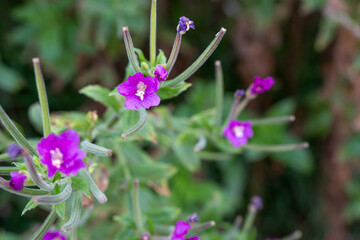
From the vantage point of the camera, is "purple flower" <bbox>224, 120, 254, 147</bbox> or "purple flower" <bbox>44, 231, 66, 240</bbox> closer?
"purple flower" <bbox>44, 231, 66, 240</bbox>

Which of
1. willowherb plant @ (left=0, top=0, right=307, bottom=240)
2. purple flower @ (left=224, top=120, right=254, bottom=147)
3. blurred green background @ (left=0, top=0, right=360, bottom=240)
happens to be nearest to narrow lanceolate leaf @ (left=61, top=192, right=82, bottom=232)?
willowherb plant @ (left=0, top=0, right=307, bottom=240)

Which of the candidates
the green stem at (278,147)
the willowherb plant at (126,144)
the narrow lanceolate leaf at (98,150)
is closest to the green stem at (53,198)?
the willowherb plant at (126,144)

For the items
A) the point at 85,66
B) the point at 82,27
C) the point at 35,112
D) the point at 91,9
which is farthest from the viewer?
the point at 85,66

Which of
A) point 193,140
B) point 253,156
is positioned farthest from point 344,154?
point 193,140

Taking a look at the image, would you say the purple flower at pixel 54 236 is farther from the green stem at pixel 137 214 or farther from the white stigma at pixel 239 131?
the white stigma at pixel 239 131

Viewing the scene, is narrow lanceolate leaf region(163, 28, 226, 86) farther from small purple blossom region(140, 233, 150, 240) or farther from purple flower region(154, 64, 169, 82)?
small purple blossom region(140, 233, 150, 240)

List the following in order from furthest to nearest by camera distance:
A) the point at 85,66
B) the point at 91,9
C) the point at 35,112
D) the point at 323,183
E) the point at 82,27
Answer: the point at 323,183 < the point at 85,66 < the point at 82,27 < the point at 91,9 < the point at 35,112

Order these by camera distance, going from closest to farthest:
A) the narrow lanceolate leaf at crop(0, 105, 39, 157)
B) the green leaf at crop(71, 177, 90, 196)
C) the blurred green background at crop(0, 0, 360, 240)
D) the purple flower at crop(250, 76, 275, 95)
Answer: the narrow lanceolate leaf at crop(0, 105, 39, 157)
the green leaf at crop(71, 177, 90, 196)
the purple flower at crop(250, 76, 275, 95)
the blurred green background at crop(0, 0, 360, 240)

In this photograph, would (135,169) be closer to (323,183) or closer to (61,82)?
(61,82)

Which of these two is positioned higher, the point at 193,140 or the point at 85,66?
the point at 85,66
